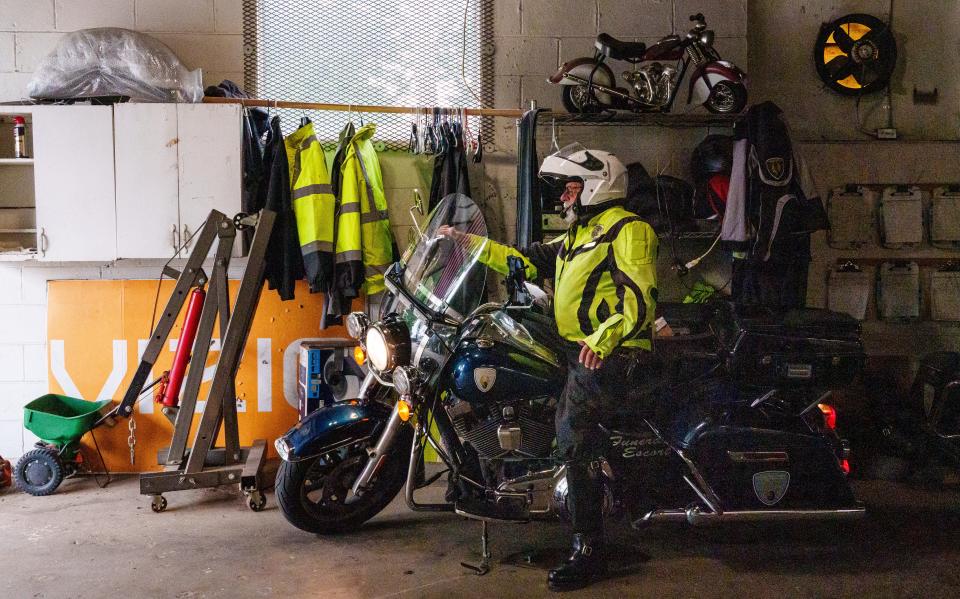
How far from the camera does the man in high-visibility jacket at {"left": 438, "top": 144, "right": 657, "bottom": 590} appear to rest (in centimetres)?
308

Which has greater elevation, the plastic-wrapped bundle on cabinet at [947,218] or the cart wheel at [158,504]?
the plastic-wrapped bundle on cabinet at [947,218]

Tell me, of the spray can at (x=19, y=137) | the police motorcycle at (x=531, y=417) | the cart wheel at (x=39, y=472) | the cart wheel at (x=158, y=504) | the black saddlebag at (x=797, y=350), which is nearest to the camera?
the police motorcycle at (x=531, y=417)

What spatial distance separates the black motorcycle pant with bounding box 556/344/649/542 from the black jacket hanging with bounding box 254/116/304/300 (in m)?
1.86

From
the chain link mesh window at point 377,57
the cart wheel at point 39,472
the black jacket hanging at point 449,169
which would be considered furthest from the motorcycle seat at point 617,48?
the cart wheel at point 39,472

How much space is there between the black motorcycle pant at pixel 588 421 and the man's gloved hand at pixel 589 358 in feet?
0.23

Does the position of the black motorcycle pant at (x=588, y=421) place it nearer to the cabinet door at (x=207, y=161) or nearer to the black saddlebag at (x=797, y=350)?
the black saddlebag at (x=797, y=350)

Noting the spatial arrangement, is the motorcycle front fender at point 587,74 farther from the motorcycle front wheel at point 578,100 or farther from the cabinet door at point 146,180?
the cabinet door at point 146,180

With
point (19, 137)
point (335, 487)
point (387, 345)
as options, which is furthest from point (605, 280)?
point (19, 137)

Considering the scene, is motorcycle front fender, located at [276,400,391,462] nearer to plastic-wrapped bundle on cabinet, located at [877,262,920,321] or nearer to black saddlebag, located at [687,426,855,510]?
black saddlebag, located at [687,426,855,510]

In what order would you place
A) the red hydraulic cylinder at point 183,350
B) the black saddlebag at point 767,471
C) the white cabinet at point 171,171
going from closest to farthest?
the black saddlebag at point 767,471 < the red hydraulic cylinder at point 183,350 < the white cabinet at point 171,171

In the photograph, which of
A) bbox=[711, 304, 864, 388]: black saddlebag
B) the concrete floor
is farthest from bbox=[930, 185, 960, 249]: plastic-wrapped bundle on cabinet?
bbox=[711, 304, 864, 388]: black saddlebag

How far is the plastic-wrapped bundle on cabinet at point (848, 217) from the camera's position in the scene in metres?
5.01

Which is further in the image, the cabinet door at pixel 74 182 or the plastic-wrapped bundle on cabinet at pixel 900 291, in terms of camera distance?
the plastic-wrapped bundle on cabinet at pixel 900 291

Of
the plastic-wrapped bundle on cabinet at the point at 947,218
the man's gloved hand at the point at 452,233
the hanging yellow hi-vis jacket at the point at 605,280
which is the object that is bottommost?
the hanging yellow hi-vis jacket at the point at 605,280
